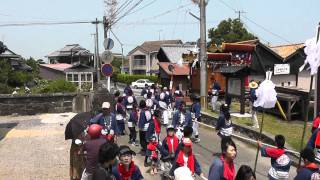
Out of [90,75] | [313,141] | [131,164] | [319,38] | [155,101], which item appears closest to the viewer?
[131,164]

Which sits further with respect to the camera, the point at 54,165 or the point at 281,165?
the point at 54,165

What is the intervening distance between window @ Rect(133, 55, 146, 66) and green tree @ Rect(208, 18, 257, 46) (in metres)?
17.2

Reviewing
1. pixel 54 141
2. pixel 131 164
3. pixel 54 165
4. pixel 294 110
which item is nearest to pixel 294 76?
pixel 294 110

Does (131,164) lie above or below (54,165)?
above

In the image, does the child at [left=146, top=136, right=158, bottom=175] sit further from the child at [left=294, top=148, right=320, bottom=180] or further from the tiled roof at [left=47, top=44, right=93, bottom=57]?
the tiled roof at [left=47, top=44, right=93, bottom=57]

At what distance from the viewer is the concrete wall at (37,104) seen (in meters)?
23.4

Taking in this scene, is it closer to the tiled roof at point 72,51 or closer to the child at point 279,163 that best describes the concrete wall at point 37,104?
the child at point 279,163

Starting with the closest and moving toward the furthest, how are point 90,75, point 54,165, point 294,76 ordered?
point 54,165 < point 294,76 < point 90,75

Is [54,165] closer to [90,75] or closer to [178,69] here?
[178,69]

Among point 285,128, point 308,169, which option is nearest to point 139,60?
point 285,128

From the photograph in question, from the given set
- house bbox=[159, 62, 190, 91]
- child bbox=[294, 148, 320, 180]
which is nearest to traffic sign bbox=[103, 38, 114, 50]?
child bbox=[294, 148, 320, 180]

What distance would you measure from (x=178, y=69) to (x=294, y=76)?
27.0 ft

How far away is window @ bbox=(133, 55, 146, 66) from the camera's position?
74.3 metres

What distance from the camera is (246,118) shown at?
2011 cm
